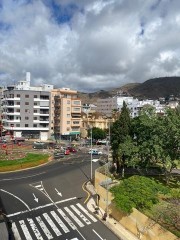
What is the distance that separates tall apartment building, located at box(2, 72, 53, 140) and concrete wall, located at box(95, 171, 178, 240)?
3594 inches

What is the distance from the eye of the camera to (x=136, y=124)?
53406 millimetres

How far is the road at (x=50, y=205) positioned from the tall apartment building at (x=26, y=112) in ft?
209

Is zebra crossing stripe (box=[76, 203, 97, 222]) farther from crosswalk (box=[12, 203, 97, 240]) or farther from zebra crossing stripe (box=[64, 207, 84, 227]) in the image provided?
zebra crossing stripe (box=[64, 207, 84, 227])

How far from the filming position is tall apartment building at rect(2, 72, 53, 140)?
5123 inches

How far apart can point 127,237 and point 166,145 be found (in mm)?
16197

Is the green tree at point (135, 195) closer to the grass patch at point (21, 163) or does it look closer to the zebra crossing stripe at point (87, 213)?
the zebra crossing stripe at point (87, 213)

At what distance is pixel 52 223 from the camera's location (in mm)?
38031

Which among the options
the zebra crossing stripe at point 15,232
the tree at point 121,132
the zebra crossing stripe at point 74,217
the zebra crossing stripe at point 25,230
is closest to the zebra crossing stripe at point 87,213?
the zebra crossing stripe at point 74,217

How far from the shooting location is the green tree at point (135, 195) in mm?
36875

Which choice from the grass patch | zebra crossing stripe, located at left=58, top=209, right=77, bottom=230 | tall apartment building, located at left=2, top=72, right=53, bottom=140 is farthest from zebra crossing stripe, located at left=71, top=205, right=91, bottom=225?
tall apartment building, located at left=2, top=72, right=53, bottom=140

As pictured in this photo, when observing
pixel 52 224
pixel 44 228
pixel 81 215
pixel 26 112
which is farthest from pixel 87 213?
pixel 26 112

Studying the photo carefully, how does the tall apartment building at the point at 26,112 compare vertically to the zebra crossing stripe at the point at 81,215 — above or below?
above

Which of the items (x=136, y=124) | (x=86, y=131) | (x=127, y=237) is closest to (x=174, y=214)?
(x=127, y=237)

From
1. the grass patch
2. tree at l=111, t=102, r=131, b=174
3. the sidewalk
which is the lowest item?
the sidewalk
